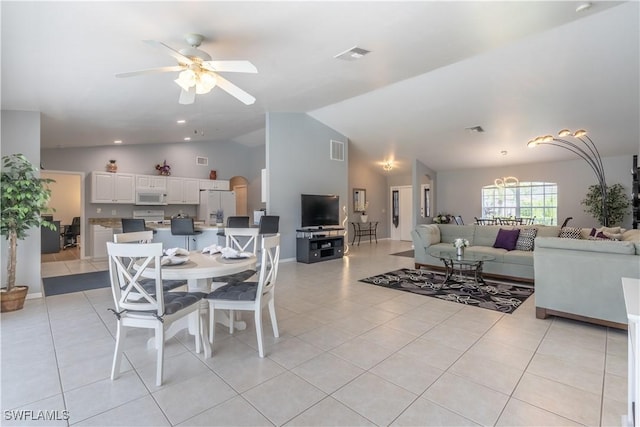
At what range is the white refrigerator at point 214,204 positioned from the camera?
8.27m

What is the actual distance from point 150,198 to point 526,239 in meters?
8.25

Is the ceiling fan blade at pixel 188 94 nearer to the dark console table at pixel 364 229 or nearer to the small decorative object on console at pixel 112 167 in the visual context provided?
the small decorative object on console at pixel 112 167

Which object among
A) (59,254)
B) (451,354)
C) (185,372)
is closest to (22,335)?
(185,372)

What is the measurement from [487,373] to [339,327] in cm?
137

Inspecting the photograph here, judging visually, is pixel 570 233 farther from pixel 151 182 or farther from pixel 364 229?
pixel 151 182

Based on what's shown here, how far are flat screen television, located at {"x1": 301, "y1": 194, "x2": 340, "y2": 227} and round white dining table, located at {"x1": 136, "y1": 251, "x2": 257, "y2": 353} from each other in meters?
3.89

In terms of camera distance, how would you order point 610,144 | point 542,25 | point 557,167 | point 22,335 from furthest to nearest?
point 557,167 < point 610,144 < point 542,25 < point 22,335

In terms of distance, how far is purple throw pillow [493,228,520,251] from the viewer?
18.1ft

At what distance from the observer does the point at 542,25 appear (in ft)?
12.2

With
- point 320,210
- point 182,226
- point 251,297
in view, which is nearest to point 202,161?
point 182,226

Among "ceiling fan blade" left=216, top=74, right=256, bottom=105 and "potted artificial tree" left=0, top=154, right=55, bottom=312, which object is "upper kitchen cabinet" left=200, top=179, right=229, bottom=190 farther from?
"ceiling fan blade" left=216, top=74, right=256, bottom=105

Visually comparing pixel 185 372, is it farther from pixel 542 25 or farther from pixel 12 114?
pixel 542 25

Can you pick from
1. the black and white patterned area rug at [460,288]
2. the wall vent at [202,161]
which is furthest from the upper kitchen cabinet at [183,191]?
the black and white patterned area rug at [460,288]
